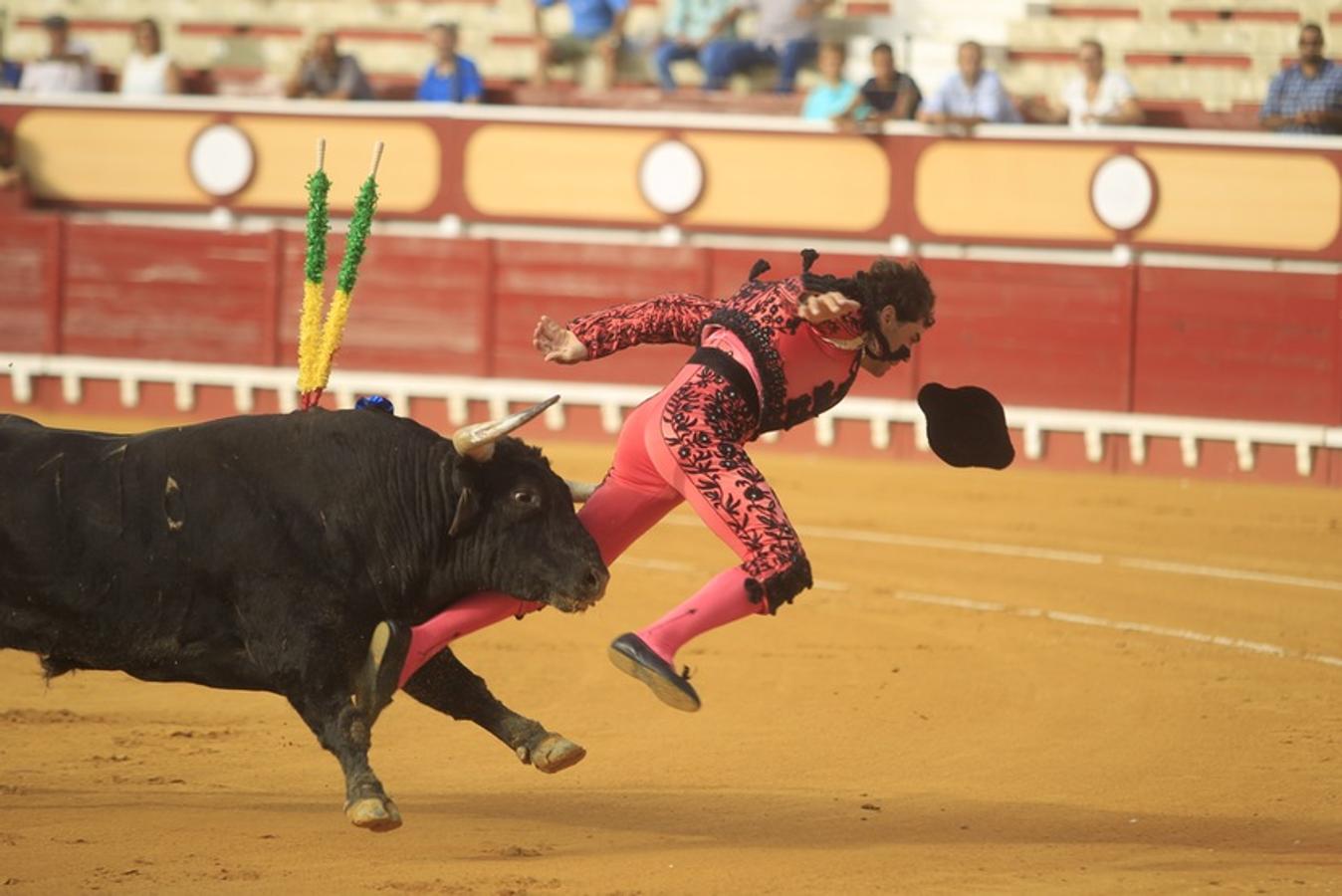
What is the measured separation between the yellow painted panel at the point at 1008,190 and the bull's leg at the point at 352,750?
320 inches

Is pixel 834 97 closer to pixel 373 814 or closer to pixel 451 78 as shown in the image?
pixel 451 78

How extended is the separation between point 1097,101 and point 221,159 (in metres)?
5.10

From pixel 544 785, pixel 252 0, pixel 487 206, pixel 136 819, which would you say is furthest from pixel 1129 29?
pixel 136 819

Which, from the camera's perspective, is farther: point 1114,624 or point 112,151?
point 112,151

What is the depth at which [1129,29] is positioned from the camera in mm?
12352

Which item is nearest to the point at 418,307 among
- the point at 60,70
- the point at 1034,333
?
the point at 60,70

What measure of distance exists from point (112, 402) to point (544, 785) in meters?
8.04

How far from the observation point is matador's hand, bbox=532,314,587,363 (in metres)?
4.38

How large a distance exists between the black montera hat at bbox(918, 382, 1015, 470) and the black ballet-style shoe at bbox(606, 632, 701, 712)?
36.9 inches

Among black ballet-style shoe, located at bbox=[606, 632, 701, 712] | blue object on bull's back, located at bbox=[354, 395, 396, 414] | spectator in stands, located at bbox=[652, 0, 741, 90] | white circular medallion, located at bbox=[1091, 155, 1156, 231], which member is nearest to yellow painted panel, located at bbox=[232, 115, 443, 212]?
spectator in stands, located at bbox=[652, 0, 741, 90]

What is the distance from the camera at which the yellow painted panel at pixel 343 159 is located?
12531mm

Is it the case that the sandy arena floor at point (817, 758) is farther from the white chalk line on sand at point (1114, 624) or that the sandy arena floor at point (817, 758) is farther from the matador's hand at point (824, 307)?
the matador's hand at point (824, 307)

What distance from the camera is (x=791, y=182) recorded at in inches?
474

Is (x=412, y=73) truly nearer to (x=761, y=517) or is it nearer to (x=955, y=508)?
(x=955, y=508)
